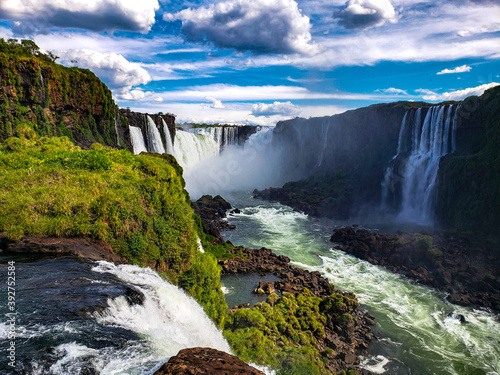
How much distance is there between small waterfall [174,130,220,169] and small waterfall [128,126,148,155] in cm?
892

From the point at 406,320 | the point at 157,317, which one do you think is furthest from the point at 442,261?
the point at 157,317

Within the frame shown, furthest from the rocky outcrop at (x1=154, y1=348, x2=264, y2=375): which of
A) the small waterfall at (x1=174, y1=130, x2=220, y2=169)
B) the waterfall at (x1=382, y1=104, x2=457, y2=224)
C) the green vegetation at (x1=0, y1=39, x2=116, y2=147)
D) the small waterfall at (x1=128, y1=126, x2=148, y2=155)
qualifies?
the small waterfall at (x1=174, y1=130, x2=220, y2=169)

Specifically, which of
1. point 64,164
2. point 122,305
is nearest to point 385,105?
point 64,164

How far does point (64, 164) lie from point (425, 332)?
17468 mm

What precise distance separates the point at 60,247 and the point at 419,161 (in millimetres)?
37115

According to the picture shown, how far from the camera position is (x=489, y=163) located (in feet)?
85.6

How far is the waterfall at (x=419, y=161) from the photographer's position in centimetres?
3169

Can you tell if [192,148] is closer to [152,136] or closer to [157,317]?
[152,136]

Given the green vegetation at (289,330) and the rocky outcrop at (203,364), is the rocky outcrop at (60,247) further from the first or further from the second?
the green vegetation at (289,330)

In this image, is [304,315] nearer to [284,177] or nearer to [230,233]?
[230,233]

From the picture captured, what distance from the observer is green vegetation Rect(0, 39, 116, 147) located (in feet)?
69.0

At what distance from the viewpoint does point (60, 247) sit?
21.7 ft

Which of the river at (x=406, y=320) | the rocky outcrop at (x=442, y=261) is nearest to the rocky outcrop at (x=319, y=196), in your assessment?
the rocky outcrop at (x=442, y=261)

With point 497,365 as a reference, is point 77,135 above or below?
above
